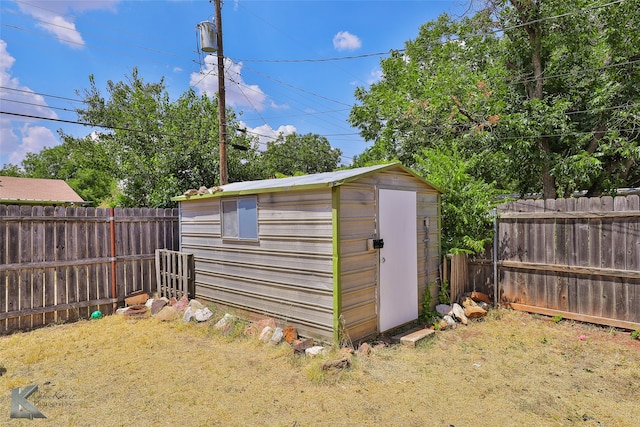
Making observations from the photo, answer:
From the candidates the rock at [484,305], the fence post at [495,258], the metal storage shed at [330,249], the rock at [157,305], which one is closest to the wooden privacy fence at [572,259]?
the fence post at [495,258]

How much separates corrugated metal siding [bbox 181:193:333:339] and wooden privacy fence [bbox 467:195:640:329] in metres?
3.64

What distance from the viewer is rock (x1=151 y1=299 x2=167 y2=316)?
6.26m

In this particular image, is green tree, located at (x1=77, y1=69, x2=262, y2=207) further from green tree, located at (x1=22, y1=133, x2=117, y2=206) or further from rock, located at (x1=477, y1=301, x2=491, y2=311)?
rock, located at (x1=477, y1=301, x2=491, y2=311)

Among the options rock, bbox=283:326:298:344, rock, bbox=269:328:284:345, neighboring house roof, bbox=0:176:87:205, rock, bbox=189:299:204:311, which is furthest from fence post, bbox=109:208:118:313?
neighboring house roof, bbox=0:176:87:205

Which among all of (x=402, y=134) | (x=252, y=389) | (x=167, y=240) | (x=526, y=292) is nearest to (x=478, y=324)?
(x=526, y=292)

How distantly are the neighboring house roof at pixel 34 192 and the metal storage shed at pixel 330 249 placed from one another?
17734 millimetres

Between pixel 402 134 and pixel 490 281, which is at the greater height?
pixel 402 134

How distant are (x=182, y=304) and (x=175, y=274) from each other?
0.68m

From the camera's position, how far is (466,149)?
32.5ft

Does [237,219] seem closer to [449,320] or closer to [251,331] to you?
[251,331]

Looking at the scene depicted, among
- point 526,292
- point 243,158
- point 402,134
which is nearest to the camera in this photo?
point 526,292

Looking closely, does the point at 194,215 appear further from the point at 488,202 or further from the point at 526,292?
the point at 526,292

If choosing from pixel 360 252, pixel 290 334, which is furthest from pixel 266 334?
pixel 360 252

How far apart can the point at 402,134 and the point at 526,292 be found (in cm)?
737
